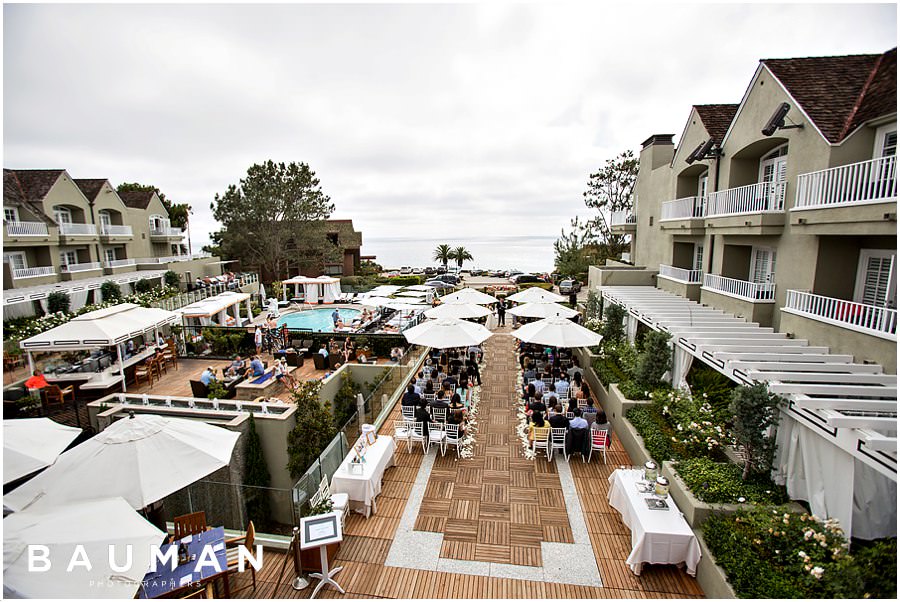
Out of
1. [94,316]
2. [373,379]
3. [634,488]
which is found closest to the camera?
[634,488]

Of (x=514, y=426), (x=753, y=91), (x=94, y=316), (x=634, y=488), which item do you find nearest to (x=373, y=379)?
(x=514, y=426)

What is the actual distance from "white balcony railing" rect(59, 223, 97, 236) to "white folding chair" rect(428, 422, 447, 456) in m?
29.9

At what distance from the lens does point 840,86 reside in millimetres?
11148

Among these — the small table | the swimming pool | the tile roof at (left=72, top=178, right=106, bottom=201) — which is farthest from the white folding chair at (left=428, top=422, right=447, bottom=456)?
the tile roof at (left=72, top=178, right=106, bottom=201)

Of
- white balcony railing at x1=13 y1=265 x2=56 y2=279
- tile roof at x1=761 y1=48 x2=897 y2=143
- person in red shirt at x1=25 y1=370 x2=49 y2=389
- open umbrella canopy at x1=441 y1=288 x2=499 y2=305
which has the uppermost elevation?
tile roof at x1=761 y1=48 x2=897 y2=143

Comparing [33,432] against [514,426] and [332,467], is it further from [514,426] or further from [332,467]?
[514,426]

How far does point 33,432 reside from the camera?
26.9 feet

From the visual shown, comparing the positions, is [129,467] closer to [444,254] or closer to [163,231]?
[163,231]

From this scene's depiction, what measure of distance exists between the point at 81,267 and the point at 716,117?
36923mm

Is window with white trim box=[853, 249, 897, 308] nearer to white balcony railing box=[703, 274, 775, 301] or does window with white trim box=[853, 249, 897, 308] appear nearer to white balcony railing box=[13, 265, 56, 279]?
white balcony railing box=[703, 274, 775, 301]

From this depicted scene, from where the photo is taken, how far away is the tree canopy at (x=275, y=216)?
3731 cm

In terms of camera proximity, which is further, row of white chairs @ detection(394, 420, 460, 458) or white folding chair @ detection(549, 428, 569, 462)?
row of white chairs @ detection(394, 420, 460, 458)

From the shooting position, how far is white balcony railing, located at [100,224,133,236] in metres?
30.2

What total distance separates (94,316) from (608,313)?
19.9m
